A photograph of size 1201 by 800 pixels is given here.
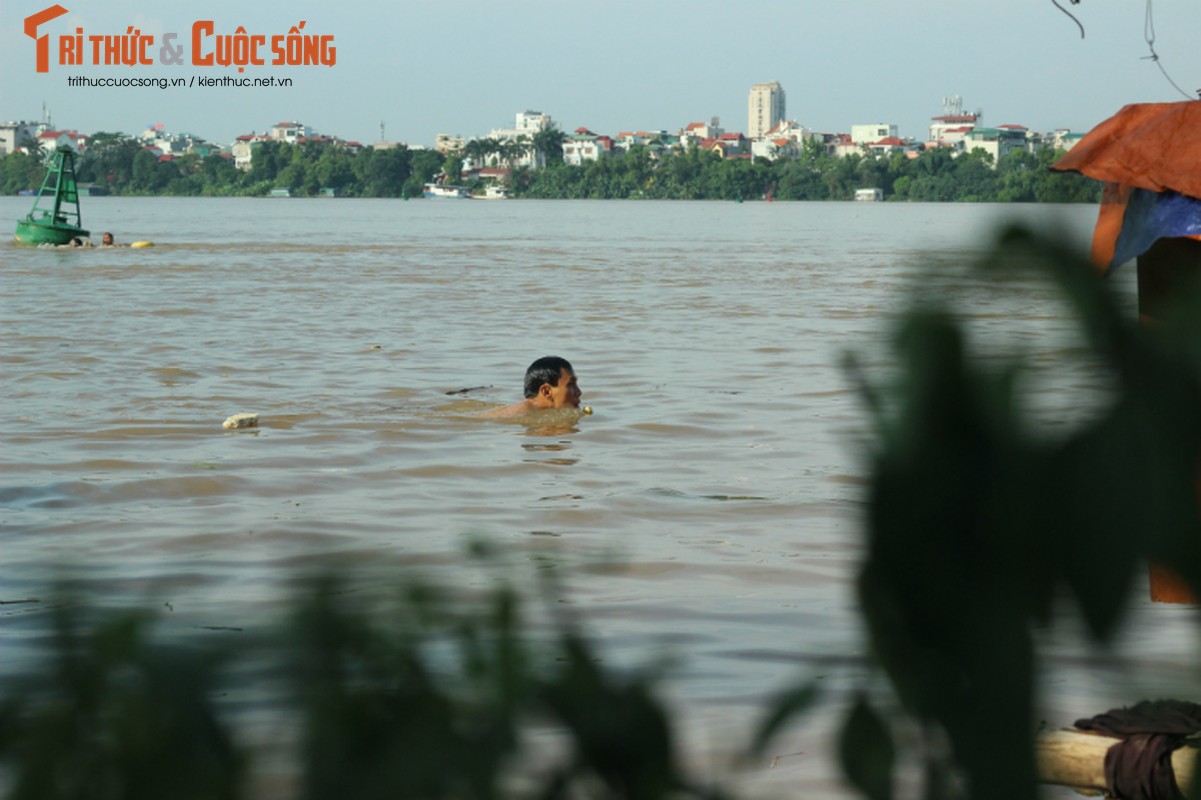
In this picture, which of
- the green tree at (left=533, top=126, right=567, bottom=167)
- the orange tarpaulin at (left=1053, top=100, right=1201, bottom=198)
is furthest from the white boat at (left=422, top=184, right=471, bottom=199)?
the orange tarpaulin at (left=1053, top=100, right=1201, bottom=198)

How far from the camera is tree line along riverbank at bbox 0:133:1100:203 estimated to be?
131 m

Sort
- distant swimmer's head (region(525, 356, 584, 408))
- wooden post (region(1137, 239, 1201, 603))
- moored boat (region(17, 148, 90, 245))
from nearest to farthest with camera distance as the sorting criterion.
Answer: wooden post (region(1137, 239, 1201, 603)) < distant swimmer's head (region(525, 356, 584, 408)) < moored boat (region(17, 148, 90, 245))

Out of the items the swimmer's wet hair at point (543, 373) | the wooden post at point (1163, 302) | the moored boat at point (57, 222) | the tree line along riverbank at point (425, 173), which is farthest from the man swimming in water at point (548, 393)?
the tree line along riverbank at point (425, 173)

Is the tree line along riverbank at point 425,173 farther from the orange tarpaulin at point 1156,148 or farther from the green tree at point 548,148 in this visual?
the orange tarpaulin at point 1156,148

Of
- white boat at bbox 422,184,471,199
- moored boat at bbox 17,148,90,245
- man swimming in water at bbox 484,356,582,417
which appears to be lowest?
man swimming in water at bbox 484,356,582,417

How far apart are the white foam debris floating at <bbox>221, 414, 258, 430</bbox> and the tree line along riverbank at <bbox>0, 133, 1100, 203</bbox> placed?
110 metres

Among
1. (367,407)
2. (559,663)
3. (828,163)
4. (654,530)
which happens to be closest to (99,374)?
(367,407)

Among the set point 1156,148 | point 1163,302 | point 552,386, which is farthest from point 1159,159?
point 552,386

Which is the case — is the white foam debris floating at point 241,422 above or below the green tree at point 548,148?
below

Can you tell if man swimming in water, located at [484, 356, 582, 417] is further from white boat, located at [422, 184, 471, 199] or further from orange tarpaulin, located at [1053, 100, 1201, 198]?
white boat, located at [422, 184, 471, 199]

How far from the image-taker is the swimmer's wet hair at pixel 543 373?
34.5 ft

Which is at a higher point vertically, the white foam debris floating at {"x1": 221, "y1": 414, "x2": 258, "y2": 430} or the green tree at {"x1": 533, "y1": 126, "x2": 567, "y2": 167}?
the green tree at {"x1": 533, "y1": 126, "x2": 567, "y2": 167}

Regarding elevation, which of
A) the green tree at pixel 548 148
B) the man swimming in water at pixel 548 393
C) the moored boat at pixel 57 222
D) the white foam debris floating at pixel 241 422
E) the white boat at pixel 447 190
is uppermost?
the green tree at pixel 548 148

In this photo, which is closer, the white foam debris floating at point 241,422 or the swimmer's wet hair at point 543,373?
the white foam debris floating at point 241,422
